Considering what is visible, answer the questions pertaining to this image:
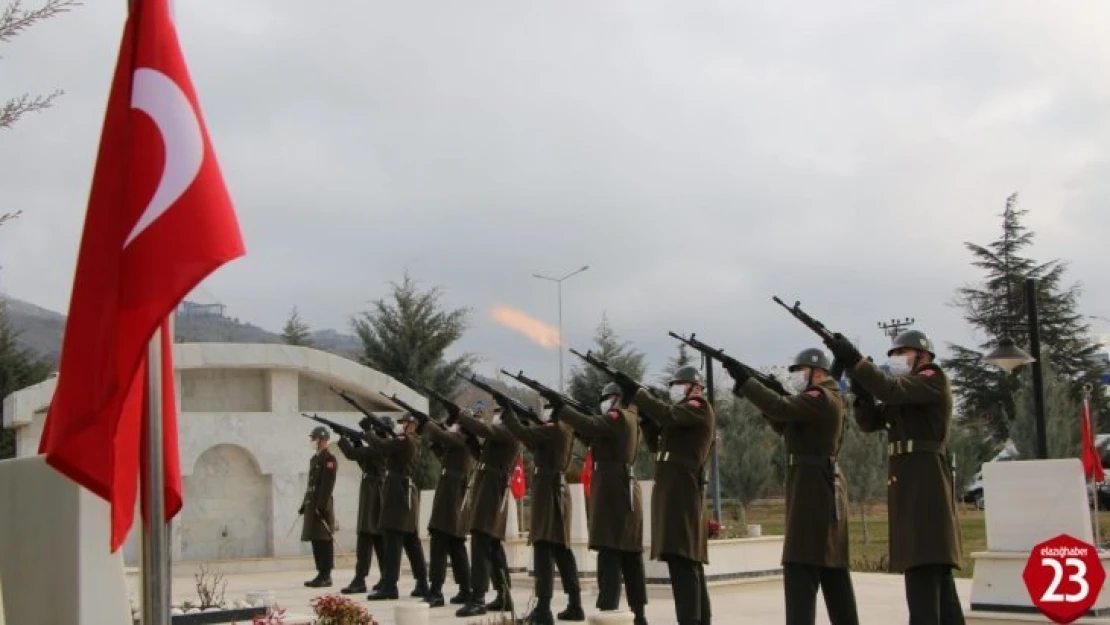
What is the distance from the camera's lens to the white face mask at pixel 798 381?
25.9 feet

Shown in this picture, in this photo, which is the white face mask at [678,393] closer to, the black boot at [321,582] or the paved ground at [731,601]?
the paved ground at [731,601]

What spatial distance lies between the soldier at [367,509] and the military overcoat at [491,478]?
2.79 metres

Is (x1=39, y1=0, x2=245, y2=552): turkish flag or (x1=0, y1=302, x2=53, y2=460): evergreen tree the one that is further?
(x1=0, y1=302, x2=53, y2=460): evergreen tree

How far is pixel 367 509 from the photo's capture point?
14820 millimetres

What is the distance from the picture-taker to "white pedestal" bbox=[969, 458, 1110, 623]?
921 cm

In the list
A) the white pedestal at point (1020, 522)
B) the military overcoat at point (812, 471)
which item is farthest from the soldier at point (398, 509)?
the military overcoat at point (812, 471)

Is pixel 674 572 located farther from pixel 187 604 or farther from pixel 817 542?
pixel 187 604

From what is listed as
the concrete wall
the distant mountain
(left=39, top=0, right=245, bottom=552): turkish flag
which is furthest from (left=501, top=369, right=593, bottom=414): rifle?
the distant mountain

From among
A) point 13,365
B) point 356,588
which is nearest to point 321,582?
point 356,588

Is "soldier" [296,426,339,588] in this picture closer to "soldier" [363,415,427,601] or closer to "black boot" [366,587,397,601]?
"soldier" [363,415,427,601]

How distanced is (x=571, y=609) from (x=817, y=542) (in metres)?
3.89

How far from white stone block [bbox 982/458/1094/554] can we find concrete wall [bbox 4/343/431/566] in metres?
13.1

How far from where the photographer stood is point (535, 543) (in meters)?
10.9

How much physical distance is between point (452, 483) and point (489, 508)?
1.17 metres
